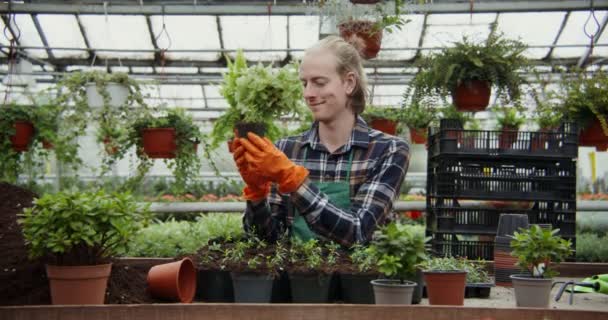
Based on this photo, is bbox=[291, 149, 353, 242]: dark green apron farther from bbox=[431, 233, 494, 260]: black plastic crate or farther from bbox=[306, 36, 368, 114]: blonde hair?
bbox=[431, 233, 494, 260]: black plastic crate

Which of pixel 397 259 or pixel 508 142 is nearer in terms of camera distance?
pixel 397 259

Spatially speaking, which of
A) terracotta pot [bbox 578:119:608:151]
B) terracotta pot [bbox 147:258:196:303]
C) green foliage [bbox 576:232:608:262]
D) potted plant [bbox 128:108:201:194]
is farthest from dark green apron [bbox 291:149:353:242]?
potted plant [bbox 128:108:201:194]

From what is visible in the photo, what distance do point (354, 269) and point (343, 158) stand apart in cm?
64

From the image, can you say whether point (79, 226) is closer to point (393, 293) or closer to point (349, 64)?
point (393, 293)

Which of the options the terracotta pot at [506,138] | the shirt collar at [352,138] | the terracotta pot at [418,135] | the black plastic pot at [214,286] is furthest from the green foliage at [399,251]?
the terracotta pot at [418,135]

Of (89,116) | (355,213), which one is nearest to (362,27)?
(355,213)

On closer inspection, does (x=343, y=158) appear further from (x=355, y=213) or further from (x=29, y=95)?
(x=29, y=95)

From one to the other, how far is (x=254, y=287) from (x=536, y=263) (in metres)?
0.71

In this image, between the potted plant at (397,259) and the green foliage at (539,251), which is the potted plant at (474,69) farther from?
the potted plant at (397,259)

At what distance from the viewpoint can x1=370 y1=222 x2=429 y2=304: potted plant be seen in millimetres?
1749

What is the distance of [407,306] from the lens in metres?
1.64

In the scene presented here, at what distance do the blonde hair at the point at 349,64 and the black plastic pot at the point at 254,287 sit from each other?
80cm

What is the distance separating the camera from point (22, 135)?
22.6ft

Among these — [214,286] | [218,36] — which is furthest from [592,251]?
[218,36]
